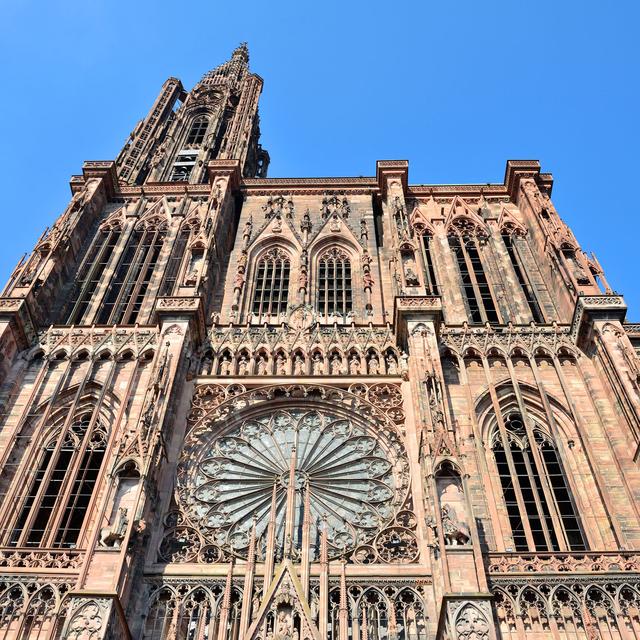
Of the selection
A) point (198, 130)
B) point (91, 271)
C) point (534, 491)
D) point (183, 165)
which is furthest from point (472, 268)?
point (198, 130)

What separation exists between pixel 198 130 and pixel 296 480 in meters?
27.5

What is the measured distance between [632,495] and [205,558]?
10147 mm

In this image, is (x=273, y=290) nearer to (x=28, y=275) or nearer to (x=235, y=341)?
(x=235, y=341)

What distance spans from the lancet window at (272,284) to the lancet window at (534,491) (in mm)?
8913

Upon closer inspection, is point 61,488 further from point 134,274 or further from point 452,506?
point 134,274

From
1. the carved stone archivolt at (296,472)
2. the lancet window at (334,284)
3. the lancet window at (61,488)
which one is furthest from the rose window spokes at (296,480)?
the lancet window at (334,284)

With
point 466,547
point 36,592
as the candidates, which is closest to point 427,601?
point 466,547

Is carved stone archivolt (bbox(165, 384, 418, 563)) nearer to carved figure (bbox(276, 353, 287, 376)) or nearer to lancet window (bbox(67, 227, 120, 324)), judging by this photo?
carved figure (bbox(276, 353, 287, 376))

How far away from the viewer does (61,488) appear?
18.7 metres

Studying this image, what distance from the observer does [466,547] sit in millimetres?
15336

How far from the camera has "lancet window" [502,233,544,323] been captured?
952 inches

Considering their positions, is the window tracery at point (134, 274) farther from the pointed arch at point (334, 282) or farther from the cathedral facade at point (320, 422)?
the pointed arch at point (334, 282)

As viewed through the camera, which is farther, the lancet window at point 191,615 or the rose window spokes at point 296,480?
the rose window spokes at point 296,480

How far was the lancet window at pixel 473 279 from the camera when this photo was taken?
24.3m
